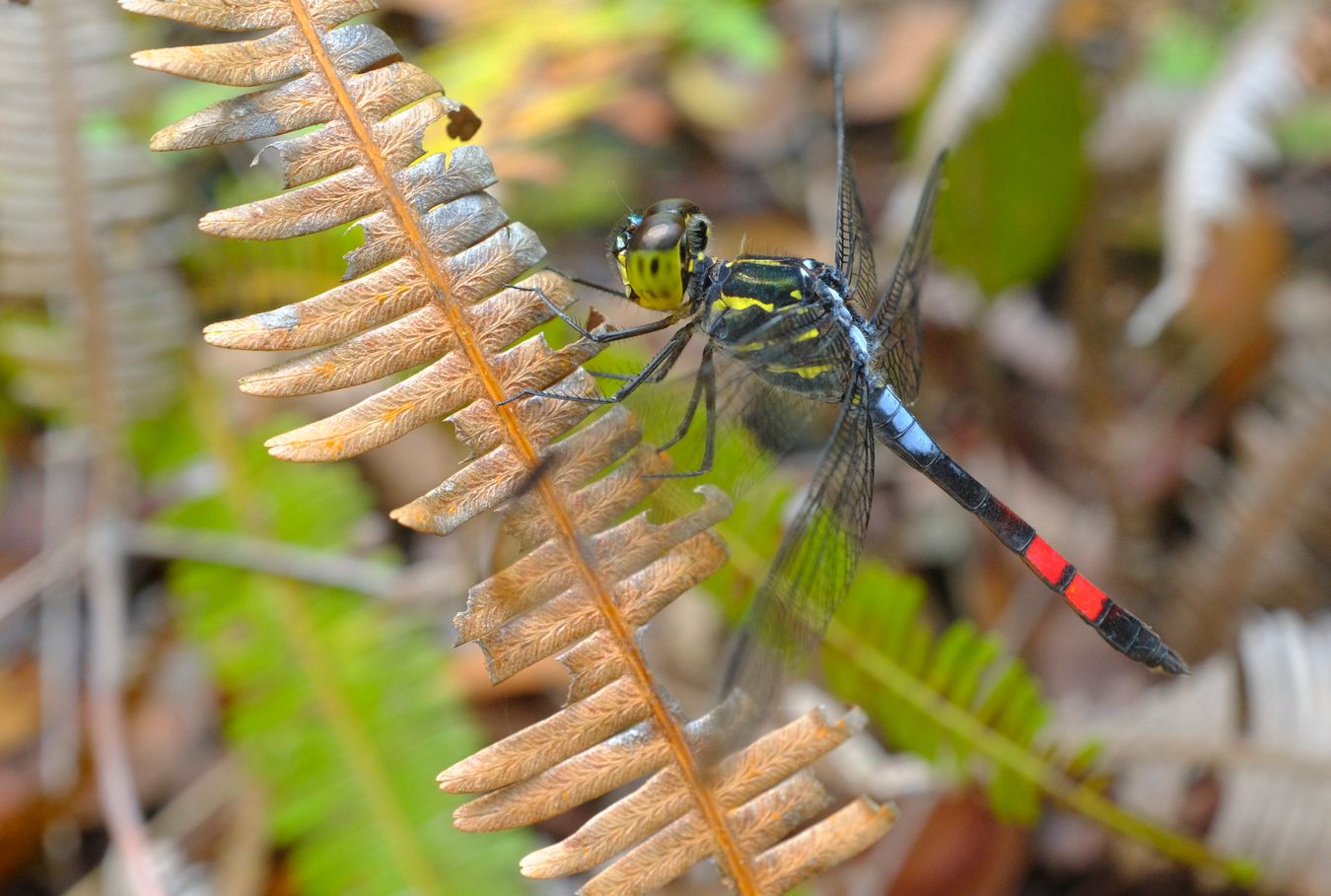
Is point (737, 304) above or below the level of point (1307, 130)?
above

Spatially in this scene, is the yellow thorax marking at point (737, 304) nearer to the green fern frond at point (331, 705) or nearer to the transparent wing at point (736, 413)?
the transparent wing at point (736, 413)

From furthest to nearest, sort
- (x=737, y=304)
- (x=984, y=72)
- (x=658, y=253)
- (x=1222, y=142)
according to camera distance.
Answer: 1. (x=984, y=72)
2. (x=1222, y=142)
3. (x=737, y=304)
4. (x=658, y=253)

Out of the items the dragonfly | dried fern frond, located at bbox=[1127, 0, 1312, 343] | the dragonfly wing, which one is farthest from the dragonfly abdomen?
dried fern frond, located at bbox=[1127, 0, 1312, 343]

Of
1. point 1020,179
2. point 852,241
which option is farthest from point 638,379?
point 1020,179

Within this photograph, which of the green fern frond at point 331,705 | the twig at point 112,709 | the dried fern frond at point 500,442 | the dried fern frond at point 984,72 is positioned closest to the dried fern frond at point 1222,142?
the dried fern frond at point 984,72

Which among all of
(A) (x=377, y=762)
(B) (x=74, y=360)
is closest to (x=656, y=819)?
(A) (x=377, y=762)

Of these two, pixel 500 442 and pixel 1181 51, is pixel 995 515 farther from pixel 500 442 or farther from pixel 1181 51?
pixel 1181 51

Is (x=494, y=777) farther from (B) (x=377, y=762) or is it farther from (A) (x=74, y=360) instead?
(A) (x=74, y=360)

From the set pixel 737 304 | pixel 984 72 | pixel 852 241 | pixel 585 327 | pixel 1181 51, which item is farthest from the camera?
pixel 1181 51
